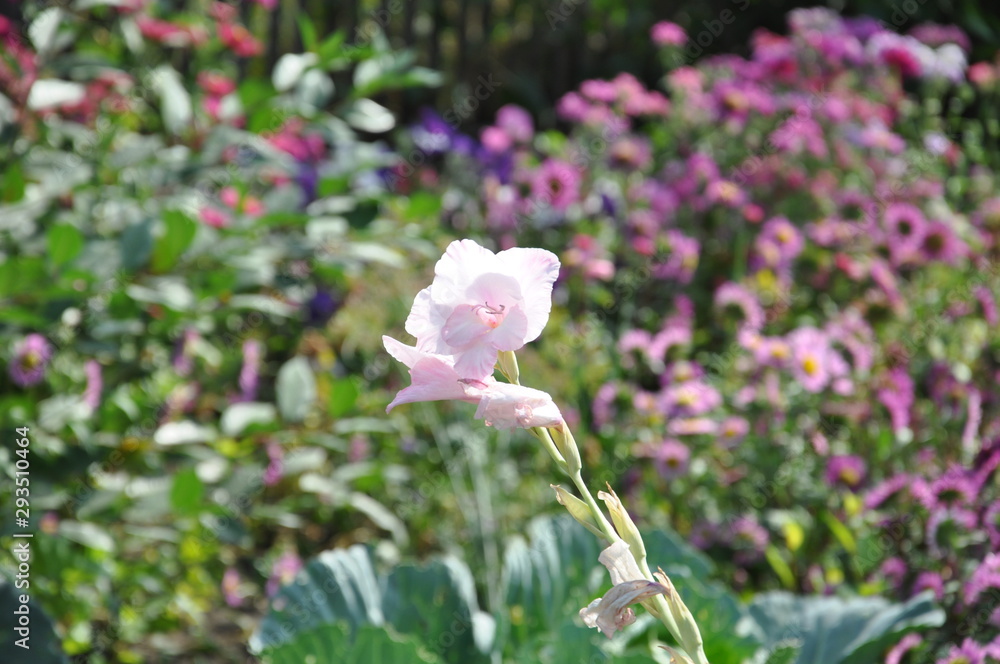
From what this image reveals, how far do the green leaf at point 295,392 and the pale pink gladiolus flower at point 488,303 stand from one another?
123 cm

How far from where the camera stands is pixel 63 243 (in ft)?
4.11

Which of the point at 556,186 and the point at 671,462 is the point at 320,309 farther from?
the point at 671,462

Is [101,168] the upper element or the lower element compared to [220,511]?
upper

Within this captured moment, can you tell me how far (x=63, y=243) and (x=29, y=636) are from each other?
48 centimetres

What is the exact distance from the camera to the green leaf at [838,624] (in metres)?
1.12

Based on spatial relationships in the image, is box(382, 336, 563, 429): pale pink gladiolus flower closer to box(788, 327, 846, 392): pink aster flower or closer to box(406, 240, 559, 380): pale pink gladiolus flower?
box(406, 240, 559, 380): pale pink gladiolus flower

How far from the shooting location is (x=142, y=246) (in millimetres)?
1356

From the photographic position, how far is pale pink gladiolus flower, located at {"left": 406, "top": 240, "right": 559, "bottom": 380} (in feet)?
1.87

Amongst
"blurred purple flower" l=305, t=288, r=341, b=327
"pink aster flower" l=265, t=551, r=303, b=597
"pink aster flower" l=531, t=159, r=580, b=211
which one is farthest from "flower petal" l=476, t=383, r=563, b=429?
"pink aster flower" l=531, t=159, r=580, b=211

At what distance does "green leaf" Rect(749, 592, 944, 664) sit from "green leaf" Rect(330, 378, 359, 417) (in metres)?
0.78

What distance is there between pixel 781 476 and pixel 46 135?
143 centimetres

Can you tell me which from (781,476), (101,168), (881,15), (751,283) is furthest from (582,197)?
(881,15)

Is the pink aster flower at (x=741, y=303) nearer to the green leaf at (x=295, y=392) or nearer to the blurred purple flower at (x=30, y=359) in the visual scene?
the green leaf at (x=295, y=392)

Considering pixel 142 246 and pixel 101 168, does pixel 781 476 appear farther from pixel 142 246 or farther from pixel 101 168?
pixel 101 168
